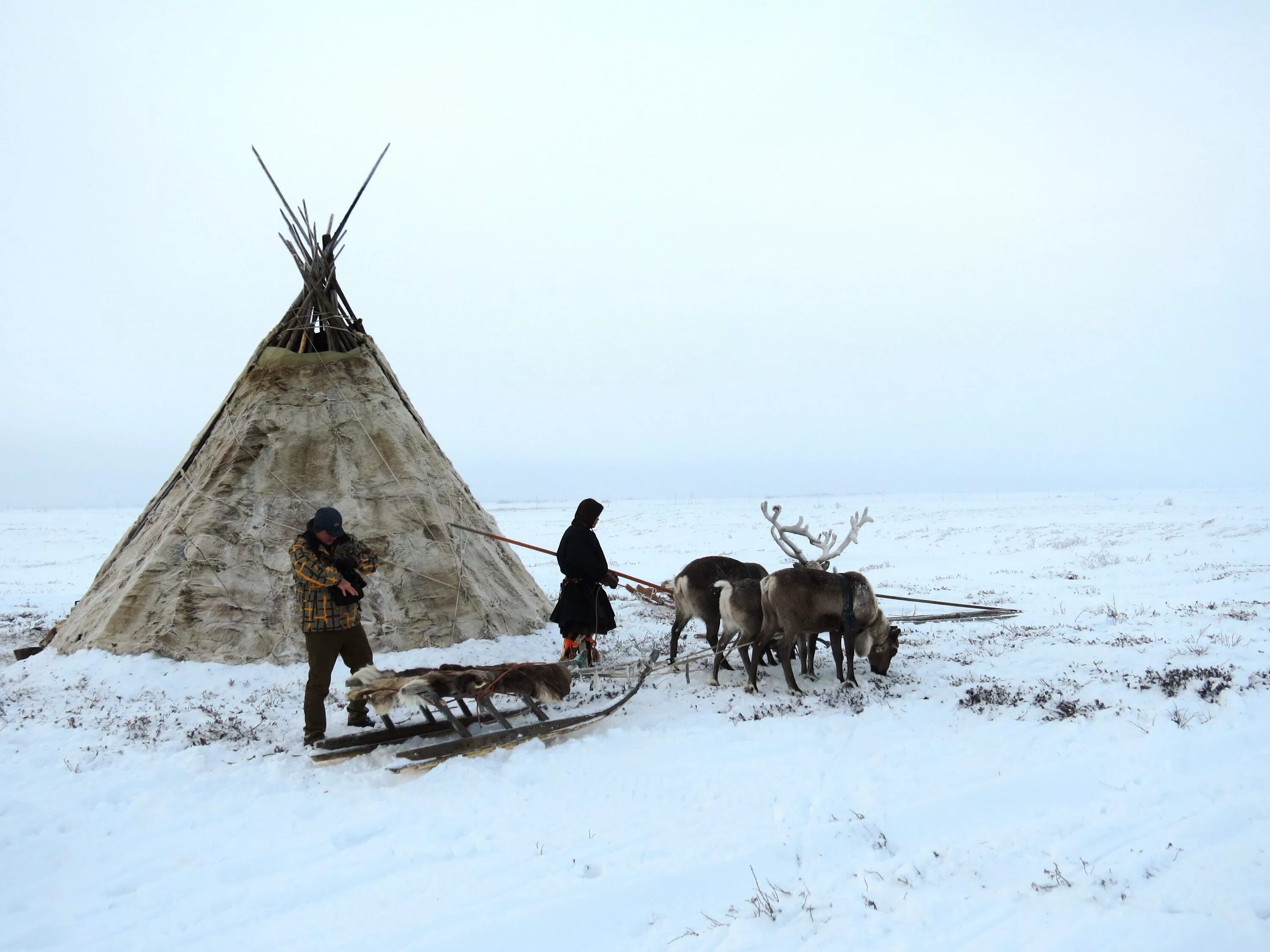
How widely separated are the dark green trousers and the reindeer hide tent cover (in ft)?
6.59

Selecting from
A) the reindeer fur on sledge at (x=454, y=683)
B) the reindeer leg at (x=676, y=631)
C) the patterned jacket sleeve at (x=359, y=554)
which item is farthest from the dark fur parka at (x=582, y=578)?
the patterned jacket sleeve at (x=359, y=554)

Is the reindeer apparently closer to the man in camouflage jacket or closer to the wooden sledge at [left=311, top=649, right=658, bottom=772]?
the wooden sledge at [left=311, top=649, right=658, bottom=772]

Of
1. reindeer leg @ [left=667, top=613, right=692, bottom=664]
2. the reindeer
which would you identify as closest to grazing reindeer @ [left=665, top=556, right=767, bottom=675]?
reindeer leg @ [left=667, top=613, right=692, bottom=664]

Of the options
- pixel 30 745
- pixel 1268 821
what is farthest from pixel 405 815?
pixel 1268 821

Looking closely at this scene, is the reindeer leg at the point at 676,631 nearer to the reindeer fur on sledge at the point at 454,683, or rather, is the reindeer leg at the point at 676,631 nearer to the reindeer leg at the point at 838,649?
the reindeer leg at the point at 838,649

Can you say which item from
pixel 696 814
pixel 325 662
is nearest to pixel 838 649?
pixel 696 814

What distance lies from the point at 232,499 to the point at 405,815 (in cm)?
557

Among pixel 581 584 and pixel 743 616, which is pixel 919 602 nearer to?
pixel 743 616

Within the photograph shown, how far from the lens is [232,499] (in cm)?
880

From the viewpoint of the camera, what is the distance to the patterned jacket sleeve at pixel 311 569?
6.04 metres

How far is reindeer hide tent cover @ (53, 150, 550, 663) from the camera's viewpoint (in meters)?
8.23

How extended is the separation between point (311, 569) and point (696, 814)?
145 inches

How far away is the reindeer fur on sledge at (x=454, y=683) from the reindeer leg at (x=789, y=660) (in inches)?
86.9

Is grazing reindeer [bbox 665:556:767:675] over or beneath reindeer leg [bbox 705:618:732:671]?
over
